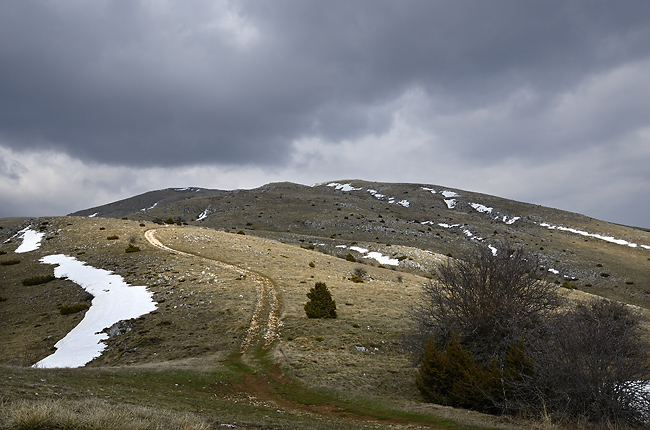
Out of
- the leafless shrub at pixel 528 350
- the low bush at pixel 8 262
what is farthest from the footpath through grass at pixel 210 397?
the low bush at pixel 8 262

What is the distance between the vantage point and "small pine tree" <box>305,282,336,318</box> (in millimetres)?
24422

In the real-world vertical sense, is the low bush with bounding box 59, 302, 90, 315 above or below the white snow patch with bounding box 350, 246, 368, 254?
below

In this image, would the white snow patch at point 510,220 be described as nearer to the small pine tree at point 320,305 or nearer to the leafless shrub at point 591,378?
the small pine tree at point 320,305

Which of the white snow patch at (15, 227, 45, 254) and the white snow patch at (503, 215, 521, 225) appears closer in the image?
the white snow patch at (15, 227, 45, 254)

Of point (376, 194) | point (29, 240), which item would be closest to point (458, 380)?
point (29, 240)

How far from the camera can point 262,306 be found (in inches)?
1032

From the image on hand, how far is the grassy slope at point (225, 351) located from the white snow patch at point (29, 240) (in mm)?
2428

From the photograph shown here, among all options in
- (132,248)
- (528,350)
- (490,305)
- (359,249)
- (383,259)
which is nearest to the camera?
(528,350)

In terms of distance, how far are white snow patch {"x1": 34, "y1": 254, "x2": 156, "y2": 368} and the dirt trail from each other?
8023mm

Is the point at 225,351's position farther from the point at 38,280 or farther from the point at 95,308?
the point at 38,280

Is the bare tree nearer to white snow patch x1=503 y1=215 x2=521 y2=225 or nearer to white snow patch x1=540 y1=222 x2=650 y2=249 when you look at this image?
white snow patch x1=540 y1=222 x2=650 y2=249

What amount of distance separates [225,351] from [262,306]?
22.3 feet

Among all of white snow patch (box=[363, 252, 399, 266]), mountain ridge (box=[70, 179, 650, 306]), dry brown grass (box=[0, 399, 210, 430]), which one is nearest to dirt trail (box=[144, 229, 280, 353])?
dry brown grass (box=[0, 399, 210, 430])

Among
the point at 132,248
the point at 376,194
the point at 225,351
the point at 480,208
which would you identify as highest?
the point at 376,194
